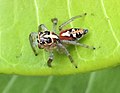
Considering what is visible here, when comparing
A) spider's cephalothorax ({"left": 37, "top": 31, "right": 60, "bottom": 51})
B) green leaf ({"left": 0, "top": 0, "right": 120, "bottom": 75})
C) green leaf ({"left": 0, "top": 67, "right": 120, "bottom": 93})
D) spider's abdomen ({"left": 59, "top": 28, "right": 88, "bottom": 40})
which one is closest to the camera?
green leaf ({"left": 0, "top": 0, "right": 120, "bottom": 75})

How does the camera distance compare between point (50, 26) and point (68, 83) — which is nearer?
point (50, 26)

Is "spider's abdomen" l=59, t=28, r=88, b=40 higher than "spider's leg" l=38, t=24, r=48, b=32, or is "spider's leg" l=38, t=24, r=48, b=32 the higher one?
"spider's leg" l=38, t=24, r=48, b=32

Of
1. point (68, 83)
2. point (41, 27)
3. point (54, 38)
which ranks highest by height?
point (41, 27)

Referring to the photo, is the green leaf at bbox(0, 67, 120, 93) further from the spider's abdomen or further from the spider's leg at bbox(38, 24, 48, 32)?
the spider's leg at bbox(38, 24, 48, 32)

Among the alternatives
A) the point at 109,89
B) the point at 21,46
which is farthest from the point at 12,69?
the point at 109,89

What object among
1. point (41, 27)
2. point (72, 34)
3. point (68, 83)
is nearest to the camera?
point (41, 27)

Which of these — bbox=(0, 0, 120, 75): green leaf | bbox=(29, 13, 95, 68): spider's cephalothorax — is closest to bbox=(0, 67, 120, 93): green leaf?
bbox=(29, 13, 95, 68): spider's cephalothorax

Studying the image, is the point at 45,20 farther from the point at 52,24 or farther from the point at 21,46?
the point at 21,46

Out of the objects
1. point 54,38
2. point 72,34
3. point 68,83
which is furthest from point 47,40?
point 68,83

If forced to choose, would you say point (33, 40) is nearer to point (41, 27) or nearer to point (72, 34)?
point (41, 27)
